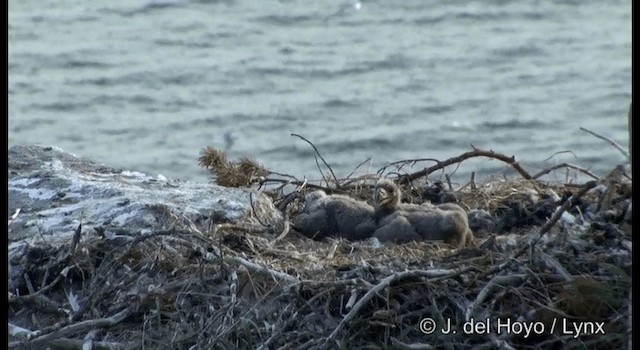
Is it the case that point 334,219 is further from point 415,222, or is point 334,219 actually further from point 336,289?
point 336,289

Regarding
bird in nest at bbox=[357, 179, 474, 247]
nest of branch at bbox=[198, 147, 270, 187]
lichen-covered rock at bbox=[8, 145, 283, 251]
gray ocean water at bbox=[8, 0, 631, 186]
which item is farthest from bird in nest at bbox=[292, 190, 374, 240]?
gray ocean water at bbox=[8, 0, 631, 186]

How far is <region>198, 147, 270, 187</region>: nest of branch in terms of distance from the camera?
27.1 feet

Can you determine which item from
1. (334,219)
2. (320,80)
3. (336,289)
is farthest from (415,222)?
(320,80)

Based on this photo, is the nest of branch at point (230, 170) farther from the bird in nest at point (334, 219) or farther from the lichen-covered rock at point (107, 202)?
the bird in nest at point (334, 219)

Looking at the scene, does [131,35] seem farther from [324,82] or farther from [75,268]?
[75,268]

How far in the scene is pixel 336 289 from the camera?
250 inches

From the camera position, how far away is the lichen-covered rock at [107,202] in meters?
7.38

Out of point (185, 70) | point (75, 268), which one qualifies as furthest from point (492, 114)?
point (75, 268)

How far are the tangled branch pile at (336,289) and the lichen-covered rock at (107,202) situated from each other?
0.75 feet

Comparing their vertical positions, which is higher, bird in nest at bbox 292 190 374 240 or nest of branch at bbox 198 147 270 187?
bird in nest at bbox 292 190 374 240

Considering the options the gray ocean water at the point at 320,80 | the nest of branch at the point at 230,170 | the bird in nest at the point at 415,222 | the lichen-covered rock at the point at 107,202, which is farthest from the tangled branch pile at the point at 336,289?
the gray ocean water at the point at 320,80

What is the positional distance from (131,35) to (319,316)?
462 inches

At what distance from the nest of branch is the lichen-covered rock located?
0.49ft

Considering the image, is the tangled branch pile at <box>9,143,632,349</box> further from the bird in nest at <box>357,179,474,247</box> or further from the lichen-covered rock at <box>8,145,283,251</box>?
the lichen-covered rock at <box>8,145,283,251</box>
